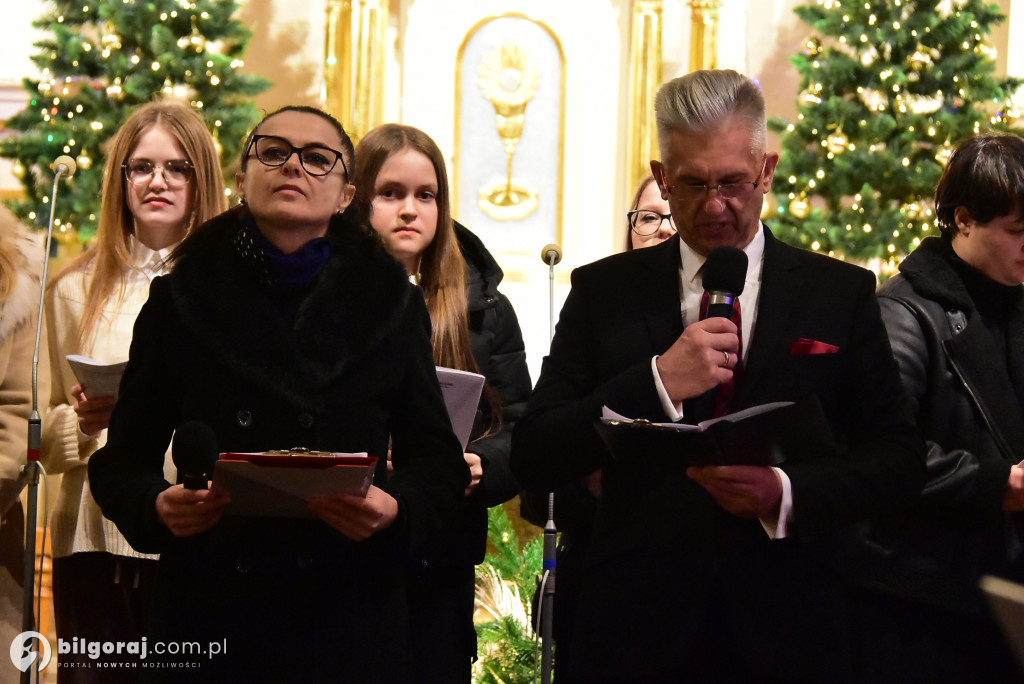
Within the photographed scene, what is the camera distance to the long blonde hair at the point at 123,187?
301 centimetres

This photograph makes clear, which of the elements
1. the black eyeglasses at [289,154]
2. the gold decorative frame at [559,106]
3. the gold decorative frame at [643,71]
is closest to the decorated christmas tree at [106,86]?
the gold decorative frame at [559,106]

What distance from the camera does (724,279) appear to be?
1771mm

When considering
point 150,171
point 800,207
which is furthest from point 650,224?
point 800,207

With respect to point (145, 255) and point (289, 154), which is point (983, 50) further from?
point (289, 154)

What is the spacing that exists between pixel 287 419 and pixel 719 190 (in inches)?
30.9

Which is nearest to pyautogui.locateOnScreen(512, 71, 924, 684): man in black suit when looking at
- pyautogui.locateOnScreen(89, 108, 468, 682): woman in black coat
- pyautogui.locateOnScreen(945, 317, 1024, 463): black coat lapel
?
pyautogui.locateOnScreen(89, 108, 468, 682): woman in black coat

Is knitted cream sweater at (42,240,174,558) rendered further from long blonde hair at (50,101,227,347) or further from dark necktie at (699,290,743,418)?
dark necktie at (699,290,743,418)

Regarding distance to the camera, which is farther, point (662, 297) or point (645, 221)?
point (645, 221)

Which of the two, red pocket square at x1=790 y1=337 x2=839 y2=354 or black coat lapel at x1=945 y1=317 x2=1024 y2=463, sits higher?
red pocket square at x1=790 y1=337 x2=839 y2=354

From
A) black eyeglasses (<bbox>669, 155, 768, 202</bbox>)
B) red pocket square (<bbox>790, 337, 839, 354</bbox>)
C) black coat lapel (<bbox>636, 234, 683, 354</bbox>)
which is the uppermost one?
black eyeglasses (<bbox>669, 155, 768, 202</bbox>)

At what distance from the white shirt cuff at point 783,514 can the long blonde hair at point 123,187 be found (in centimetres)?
175

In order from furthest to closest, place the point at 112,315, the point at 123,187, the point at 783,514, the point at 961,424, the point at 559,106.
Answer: the point at 559,106 → the point at 123,187 → the point at 112,315 → the point at 961,424 → the point at 783,514

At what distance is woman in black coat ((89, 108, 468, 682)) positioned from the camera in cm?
196

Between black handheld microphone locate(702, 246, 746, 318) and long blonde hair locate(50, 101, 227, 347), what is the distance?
162 cm
